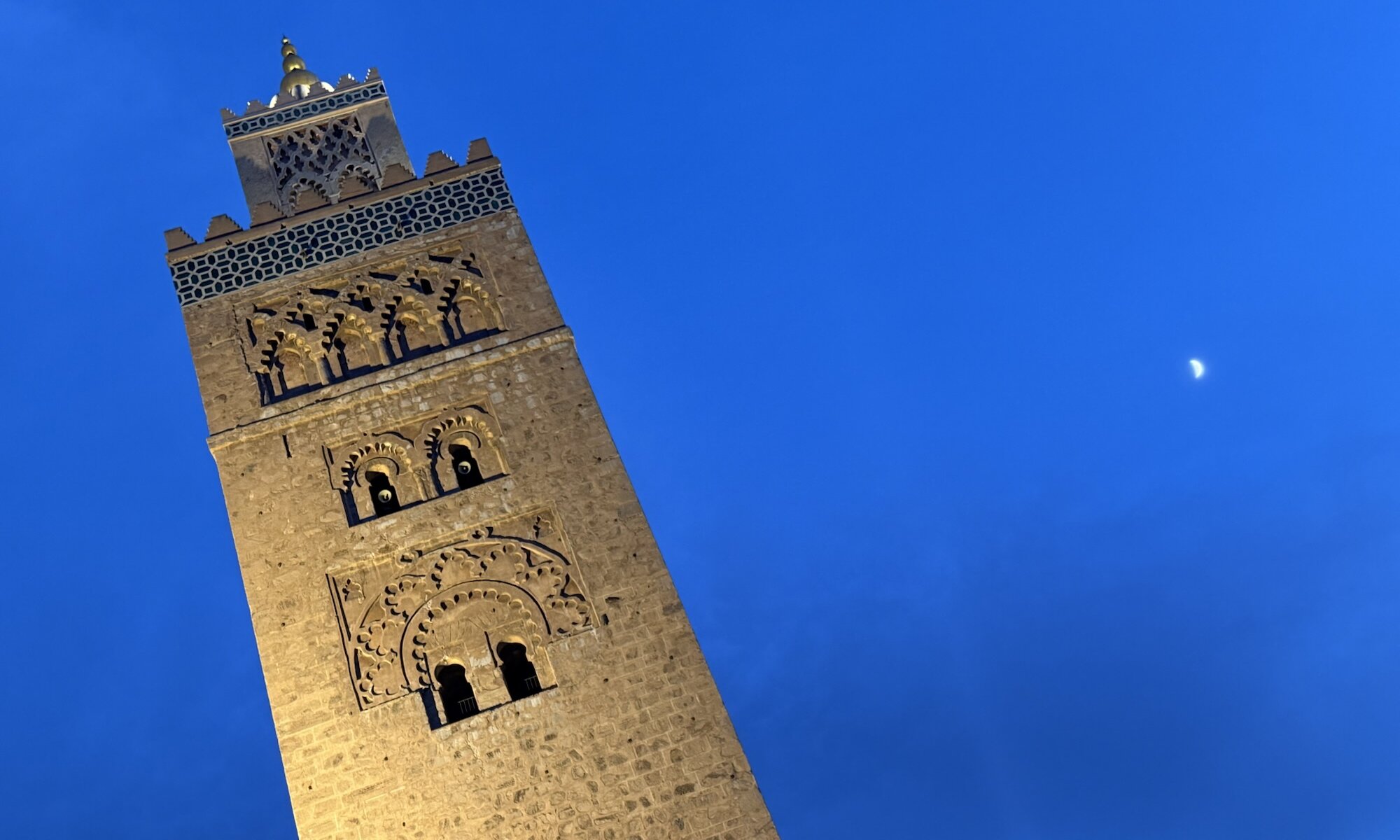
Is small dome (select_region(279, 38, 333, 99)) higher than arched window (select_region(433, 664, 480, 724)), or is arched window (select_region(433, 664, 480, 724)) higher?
small dome (select_region(279, 38, 333, 99))

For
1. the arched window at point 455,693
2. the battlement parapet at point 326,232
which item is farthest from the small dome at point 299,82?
the arched window at point 455,693

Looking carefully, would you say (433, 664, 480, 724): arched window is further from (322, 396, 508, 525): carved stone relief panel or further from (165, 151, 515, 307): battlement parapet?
(165, 151, 515, 307): battlement parapet

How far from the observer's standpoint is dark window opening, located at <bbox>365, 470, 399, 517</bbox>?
1066 cm

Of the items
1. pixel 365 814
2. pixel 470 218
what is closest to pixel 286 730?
pixel 365 814

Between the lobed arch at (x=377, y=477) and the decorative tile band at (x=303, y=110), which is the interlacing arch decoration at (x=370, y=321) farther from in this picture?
the decorative tile band at (x=303, y=110)

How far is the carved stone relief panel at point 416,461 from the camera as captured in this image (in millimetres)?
10648

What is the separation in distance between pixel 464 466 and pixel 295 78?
19.8 feet

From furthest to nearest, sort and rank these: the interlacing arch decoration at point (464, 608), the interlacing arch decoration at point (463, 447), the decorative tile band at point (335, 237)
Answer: the decorative tile band at point (335, 237)
the interlacing arch decoration at point (463, 447)
the interlacing arch decoration at point (464, 608)

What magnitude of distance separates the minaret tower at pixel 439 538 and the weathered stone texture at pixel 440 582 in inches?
0.7

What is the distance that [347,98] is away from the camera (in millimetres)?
13906

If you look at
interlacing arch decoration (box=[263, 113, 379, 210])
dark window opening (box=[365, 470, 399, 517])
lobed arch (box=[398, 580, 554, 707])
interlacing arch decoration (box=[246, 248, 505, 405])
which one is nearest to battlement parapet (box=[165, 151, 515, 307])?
interlacing arch decoration (box=[246, 248, 505, 405])

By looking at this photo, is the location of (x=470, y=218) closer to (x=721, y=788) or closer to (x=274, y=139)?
(x=274, y=139)

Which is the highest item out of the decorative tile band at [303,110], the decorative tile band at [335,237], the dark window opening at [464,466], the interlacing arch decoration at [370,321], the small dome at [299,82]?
the small dome at [299,82]

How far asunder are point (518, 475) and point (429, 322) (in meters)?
1.86
